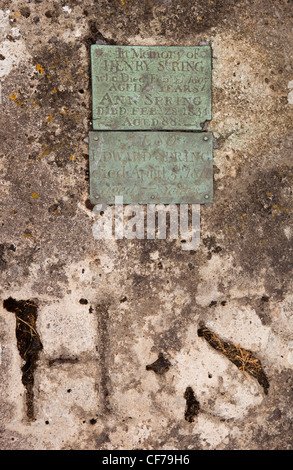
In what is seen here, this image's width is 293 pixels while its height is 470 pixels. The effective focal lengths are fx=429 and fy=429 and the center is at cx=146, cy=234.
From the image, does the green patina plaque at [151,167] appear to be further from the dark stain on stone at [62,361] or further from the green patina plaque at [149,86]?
the dark stain on stone at [62,361]

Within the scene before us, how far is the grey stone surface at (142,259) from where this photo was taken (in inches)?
102

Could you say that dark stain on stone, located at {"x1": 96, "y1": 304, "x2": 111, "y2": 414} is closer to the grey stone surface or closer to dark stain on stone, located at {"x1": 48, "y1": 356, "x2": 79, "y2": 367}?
the grey stone surface

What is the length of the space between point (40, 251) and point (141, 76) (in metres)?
1.23

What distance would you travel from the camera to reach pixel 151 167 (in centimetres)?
265

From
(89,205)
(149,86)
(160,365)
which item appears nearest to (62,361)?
(160,365)

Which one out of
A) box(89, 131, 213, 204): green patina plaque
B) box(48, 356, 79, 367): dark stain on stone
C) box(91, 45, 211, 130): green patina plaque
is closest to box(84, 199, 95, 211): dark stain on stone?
box(89, 131, 213, 204): green patina plaque

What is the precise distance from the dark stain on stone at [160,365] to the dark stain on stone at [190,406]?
193 millimetres

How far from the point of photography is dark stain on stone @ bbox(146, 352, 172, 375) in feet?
9.01

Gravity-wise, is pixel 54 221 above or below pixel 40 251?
above

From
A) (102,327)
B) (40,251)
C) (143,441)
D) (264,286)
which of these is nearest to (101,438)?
(143,441)

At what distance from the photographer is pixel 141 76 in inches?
102

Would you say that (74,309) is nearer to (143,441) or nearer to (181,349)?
(181,349)

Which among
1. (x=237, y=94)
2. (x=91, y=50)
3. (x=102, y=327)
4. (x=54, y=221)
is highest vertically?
(x=91, y=50)

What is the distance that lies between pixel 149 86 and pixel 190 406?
80.0 inches
